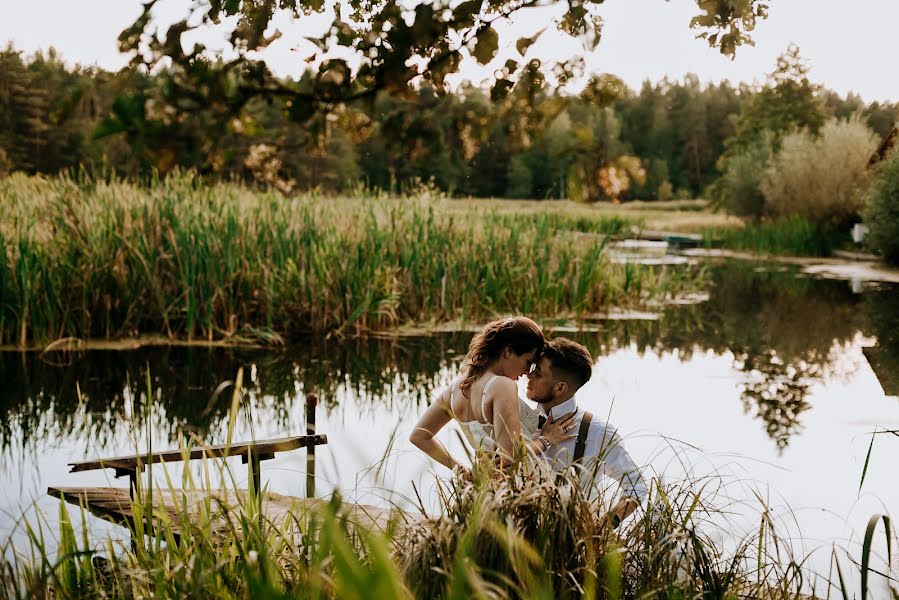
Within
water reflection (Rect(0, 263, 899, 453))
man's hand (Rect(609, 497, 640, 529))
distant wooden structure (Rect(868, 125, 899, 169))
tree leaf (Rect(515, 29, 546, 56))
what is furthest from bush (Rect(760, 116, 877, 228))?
tree leaf (Rect(515, 29, 546, 56))

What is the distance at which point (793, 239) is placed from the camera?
23844 mm

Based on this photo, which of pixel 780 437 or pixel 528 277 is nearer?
pixel 780 437

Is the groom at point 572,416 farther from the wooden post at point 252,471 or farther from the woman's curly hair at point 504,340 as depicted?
the wooden post at point 252,471

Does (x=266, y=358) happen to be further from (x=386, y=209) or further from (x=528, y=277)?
(x=528, y=277)

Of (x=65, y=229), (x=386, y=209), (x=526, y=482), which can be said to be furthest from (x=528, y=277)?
(x=526, y=482)

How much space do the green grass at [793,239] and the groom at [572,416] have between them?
21524mm

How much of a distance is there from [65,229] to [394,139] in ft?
23.9

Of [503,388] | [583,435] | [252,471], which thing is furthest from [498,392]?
[252,471]

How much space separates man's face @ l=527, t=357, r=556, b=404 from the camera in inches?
137

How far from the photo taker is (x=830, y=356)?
9398 mm

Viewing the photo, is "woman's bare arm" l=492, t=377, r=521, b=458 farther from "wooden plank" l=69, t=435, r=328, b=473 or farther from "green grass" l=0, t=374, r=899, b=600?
"wooden plank" l=69, t=435, r=328, b=473

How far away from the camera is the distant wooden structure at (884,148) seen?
22.1 m

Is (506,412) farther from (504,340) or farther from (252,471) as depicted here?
(252,471)

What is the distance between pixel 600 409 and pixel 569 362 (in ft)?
11.1
